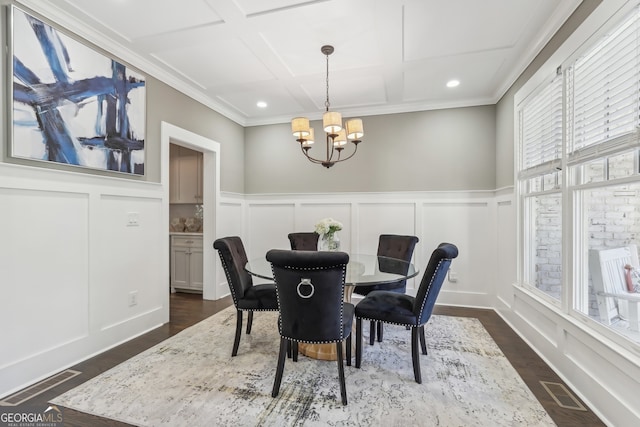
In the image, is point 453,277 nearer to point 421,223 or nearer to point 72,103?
point 421,223

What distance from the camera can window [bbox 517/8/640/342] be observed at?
5.40 feet

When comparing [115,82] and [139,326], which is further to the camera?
[139,326]

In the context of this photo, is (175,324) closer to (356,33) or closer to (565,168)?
(356,33)

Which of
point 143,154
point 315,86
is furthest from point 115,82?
point 315,86

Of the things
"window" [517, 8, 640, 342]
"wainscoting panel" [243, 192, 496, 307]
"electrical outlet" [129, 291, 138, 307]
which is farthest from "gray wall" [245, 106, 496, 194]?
"electrical outlet" [129, 291, 138, 307]

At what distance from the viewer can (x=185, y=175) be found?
484cm

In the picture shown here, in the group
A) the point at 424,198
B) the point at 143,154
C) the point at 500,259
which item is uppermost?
the point at 143,154

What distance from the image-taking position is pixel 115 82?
2623 mm

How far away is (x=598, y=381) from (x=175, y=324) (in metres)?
3.55

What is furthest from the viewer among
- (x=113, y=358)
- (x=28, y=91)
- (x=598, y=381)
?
(x=113, y=358)

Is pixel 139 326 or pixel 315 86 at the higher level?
pixel 315 86

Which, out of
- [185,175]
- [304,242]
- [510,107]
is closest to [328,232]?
[304,242]

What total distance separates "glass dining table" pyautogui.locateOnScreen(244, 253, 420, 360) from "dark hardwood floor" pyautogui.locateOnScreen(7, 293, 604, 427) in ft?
3.60

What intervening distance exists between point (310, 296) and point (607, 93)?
2.21m
